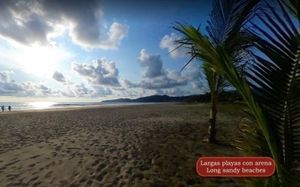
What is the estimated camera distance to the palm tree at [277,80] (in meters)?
2.10

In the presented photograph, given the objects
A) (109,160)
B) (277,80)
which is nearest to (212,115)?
(109,160)

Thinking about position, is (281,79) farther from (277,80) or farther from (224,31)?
(224,31)

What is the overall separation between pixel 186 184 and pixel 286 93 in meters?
4.12

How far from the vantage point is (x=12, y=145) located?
10000 millimetres

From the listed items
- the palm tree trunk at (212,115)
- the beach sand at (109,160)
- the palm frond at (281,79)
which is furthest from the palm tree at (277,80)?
the palm tree trunk at (212,115)

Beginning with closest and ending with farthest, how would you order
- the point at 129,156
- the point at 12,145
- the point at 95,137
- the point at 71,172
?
the point at 71,172 → the point at 129,156 → the point at 12,145 → the point at 95,137

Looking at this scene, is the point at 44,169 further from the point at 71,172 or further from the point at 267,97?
the point at 267,97

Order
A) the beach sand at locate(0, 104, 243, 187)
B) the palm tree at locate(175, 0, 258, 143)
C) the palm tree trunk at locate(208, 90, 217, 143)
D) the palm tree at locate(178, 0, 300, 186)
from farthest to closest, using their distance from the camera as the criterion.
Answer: the palm tree trunk at locate(208, 90, 217, 143)
the beach sand at locate(0, 104, 243, 187)
the palm tree at locate(175, 0, 258, 143)
the palm tree at locate(178, 0, 300, 186)

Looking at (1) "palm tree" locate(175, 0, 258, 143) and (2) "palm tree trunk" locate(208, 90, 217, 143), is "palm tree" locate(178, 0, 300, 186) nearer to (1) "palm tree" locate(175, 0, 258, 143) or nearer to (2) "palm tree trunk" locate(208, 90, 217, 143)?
(1) "palm tree" locate(175, 0, 258, 143)

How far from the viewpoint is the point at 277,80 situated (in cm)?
218

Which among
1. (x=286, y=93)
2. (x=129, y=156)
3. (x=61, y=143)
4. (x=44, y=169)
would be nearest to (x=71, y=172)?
(x=44, y=169)

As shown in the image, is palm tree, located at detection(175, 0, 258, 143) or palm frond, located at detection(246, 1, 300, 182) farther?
palm tree, located at detection(175, 0, 258, 143)

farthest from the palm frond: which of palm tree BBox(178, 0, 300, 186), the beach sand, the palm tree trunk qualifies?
the palm tree trunk

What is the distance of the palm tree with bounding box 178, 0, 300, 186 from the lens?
2104 mm
